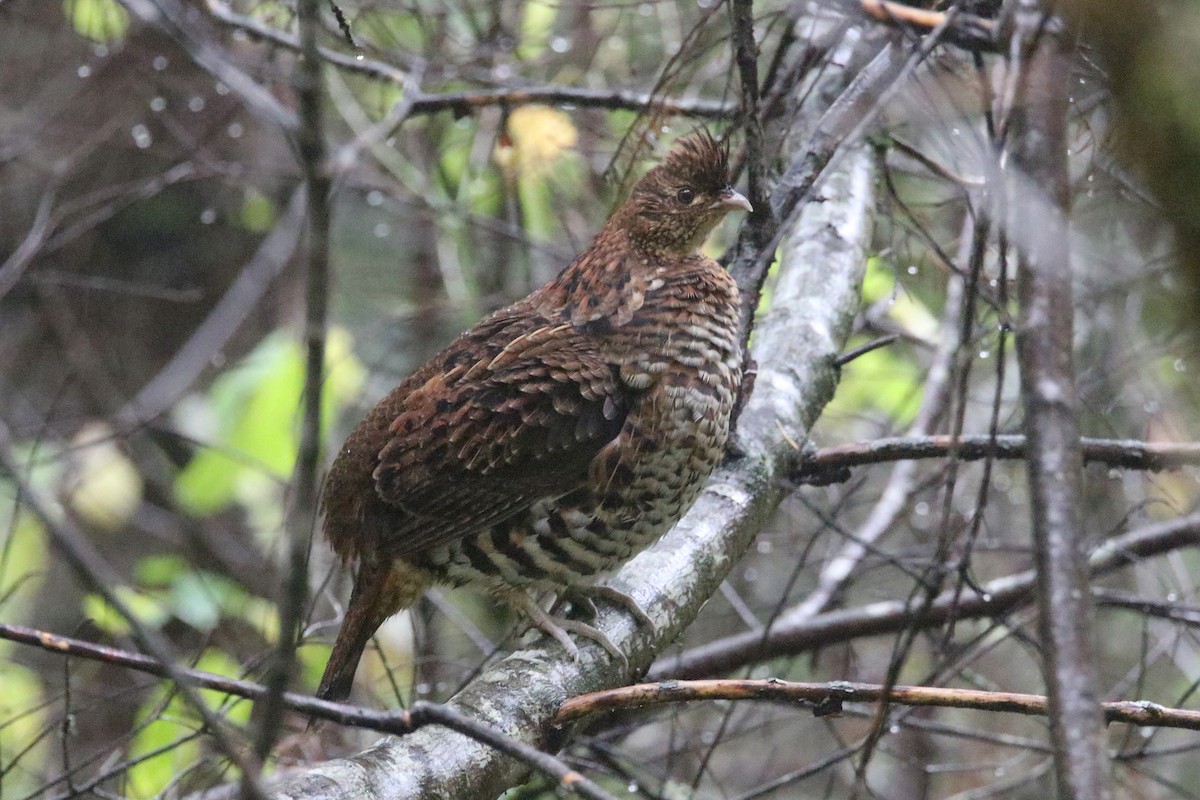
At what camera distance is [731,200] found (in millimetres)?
3523

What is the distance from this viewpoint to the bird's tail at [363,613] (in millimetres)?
3174

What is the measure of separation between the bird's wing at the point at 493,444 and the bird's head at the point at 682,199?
0.55 metres

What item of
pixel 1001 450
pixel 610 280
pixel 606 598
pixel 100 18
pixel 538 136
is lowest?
pixel 606 598

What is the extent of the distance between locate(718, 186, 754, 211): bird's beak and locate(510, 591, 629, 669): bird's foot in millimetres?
1302

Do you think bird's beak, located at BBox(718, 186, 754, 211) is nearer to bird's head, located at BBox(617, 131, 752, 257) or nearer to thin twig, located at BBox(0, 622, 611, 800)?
bird's head, located at BBox(617, 131, 752, 257)

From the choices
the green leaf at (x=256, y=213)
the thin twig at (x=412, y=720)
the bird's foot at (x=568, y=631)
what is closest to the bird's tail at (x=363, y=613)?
the bird's foot at (x=568, y=631)

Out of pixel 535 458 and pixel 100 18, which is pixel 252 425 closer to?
pixel 535 458

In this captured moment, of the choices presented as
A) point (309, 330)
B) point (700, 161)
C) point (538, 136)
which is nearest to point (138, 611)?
point (700, 161)

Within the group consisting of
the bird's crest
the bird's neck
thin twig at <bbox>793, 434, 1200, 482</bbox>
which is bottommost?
thin twig at <bbox>793, 434, 1200, 482</bbox>

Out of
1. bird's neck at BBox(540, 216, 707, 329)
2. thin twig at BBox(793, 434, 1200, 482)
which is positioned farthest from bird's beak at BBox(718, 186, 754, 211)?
thin twig at BBox(793, 434, 1200, 482)

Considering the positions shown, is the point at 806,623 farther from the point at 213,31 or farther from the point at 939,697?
the point at 213,31

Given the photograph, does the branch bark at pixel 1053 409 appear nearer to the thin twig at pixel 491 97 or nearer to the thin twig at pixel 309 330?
the thin twig at pixel 309 330

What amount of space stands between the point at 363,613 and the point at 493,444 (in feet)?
1.91

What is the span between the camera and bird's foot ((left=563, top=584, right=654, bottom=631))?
3051 mm
